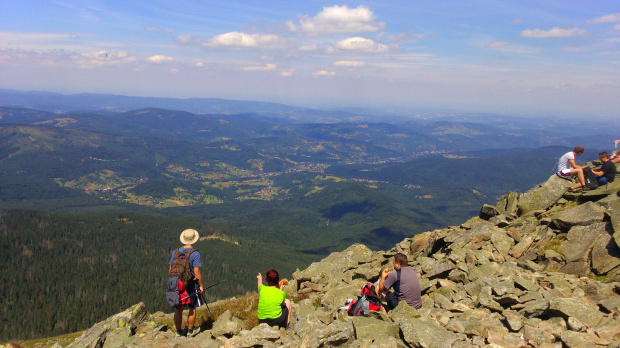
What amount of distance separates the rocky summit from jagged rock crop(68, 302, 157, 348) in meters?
0.05

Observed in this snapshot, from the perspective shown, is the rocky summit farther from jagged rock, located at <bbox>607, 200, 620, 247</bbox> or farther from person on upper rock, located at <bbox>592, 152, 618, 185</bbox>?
person on upper rock, located at <bbox>592, 152, 618, 185</bbox>

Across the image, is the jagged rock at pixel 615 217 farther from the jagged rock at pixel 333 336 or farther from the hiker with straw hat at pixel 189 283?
the hiker with straw hat at pixel 189 283

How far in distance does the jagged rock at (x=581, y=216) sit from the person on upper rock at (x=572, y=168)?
4600mm

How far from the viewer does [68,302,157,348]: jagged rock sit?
13.4 metres

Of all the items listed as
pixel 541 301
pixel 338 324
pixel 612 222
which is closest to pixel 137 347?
pixel 338 324

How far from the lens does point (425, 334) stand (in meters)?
9.26

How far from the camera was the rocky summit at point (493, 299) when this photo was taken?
9.20m

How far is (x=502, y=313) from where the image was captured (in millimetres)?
10773

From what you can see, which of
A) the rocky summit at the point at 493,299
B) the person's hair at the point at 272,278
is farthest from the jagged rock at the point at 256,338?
the person's hair at the point at 272,278

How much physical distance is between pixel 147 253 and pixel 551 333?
201 m

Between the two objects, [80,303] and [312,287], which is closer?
[312,287]

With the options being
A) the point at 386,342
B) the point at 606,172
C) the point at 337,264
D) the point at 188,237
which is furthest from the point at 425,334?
the point at 606,172

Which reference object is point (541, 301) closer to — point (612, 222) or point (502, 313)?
point (502, 313)

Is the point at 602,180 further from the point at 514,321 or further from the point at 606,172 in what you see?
the point at 514,321
